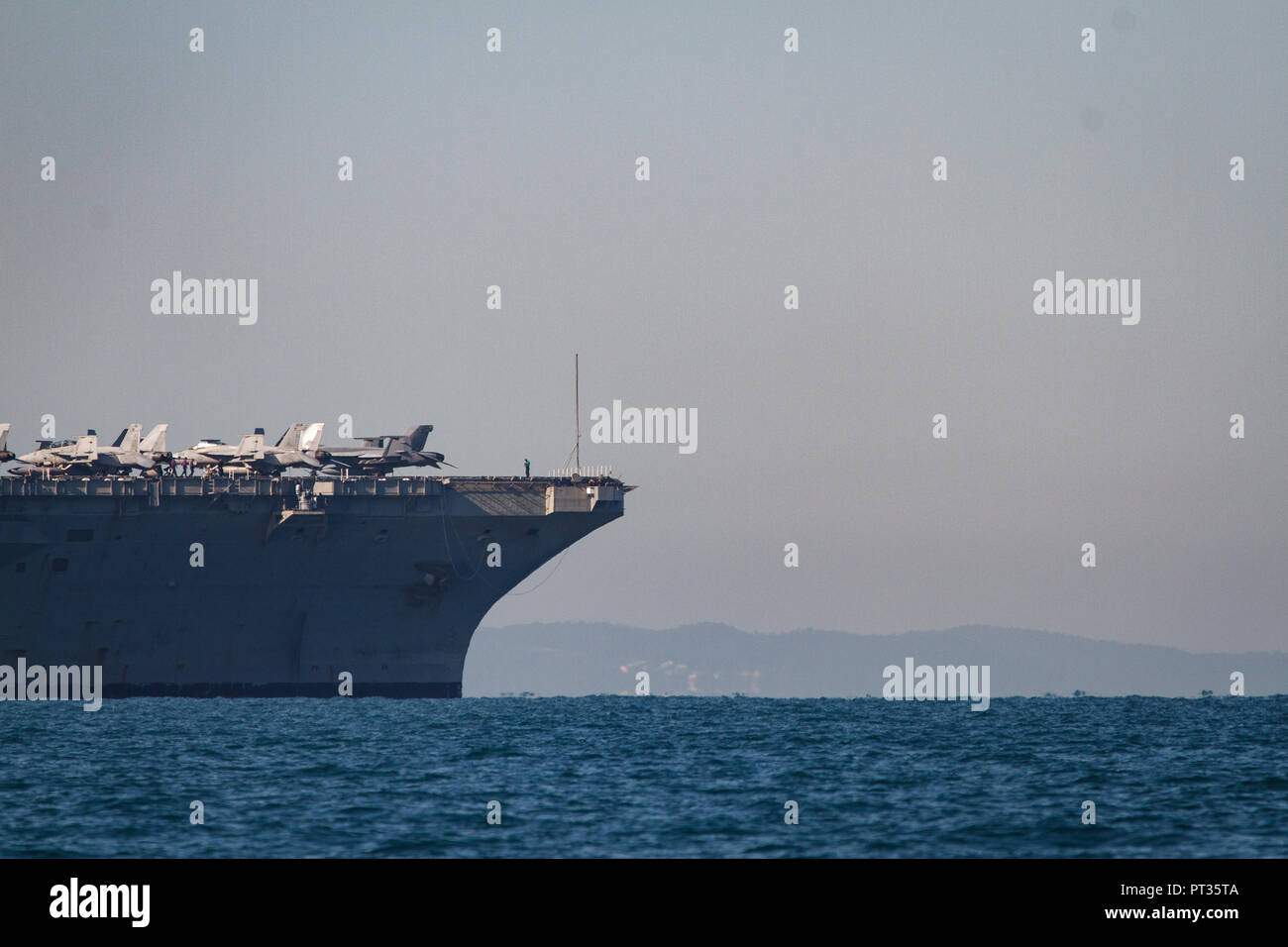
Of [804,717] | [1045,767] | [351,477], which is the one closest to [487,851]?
[1045,767]

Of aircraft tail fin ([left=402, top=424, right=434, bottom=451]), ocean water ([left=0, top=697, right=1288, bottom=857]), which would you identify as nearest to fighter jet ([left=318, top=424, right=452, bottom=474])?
aircraft tail fin ([left=402, top=424, right=434, bottom=451])

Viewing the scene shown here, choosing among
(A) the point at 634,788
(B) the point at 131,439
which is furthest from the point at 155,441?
(A) the point at 634,788

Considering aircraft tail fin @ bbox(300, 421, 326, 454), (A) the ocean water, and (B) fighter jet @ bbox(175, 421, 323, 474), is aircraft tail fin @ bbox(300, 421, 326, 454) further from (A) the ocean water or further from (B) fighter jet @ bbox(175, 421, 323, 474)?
(A) the ocean water

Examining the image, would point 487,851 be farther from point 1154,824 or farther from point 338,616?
point 338,616

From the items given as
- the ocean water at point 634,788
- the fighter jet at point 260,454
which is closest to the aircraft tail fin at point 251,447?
the fighter jet at point 260,454

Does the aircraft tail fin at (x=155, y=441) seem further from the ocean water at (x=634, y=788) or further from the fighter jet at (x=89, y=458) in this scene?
the ocean water at (x=634, y=788)
